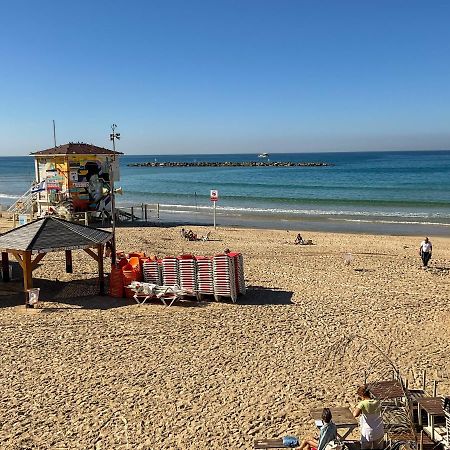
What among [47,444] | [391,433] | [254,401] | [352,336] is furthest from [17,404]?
[352,336]

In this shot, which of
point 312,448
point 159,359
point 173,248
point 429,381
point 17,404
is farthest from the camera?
point 173,248

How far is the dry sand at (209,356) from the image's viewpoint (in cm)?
778

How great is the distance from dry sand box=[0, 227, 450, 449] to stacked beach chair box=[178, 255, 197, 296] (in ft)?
1.86

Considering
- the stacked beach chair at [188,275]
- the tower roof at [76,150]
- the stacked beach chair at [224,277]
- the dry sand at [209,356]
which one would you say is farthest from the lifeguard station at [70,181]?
the stacked beach chair at [224,277]

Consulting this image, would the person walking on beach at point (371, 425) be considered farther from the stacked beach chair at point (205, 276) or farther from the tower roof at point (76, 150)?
the tower roof at point (76, 150)

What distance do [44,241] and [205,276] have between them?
13.5 ft

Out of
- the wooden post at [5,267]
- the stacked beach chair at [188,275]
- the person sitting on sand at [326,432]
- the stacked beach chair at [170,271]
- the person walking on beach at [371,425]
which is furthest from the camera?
the wooden post at [5,267]

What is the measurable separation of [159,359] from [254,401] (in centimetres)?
239

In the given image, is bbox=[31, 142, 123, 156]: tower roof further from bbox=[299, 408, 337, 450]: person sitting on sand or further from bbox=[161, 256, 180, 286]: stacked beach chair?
bbox=[299, 408, 337, 450]: person sitting on sand

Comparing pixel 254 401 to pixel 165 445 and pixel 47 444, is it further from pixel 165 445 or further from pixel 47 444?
pixel 47 444

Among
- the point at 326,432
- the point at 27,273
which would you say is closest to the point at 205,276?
the point at 27,273

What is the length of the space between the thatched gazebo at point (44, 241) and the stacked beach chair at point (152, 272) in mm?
1212

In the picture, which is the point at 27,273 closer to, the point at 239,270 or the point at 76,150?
the point at 239,270

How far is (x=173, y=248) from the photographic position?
21.7 m
